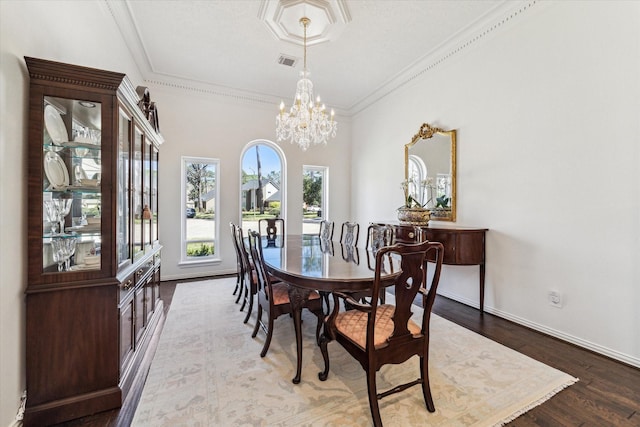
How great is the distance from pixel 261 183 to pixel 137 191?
Result: 3.14 m

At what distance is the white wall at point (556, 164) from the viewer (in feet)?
7.32

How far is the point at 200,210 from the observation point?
490 cm

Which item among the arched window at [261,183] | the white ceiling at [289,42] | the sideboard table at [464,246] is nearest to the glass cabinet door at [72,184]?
the white ceiling at [289,42]

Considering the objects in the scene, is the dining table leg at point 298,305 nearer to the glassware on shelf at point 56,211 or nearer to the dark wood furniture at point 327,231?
the glassware on shelf at point 56,211

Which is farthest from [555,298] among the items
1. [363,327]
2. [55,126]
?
[55,126]

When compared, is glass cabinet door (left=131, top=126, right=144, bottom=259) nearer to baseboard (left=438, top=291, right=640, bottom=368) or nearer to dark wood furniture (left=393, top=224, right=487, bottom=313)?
dark wood furniture (left=393, top=224, right=487, bottom=313)

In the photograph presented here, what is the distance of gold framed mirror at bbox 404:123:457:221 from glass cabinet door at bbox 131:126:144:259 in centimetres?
347

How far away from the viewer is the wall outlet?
8.58 ft

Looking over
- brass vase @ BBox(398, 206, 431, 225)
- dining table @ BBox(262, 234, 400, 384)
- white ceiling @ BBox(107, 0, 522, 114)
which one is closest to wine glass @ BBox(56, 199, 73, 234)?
dining table @ BBox(262, 234, 400, 384)

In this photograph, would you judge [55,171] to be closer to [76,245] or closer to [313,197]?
[76,245]

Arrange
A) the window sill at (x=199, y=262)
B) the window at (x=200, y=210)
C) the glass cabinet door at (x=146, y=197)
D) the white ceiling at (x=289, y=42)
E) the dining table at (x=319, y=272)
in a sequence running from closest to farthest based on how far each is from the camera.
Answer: the dining table at (x=319, y=272) → the glass cabinet door at (x=146, y=197) → the white ceiling at (x=289, y=42) → the window sill at (x=199, y=262) → the window at (x=200, y=210)

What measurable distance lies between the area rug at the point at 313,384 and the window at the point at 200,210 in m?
2.30

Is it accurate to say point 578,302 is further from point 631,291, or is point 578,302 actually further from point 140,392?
point 140,392

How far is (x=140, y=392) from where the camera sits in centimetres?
186
